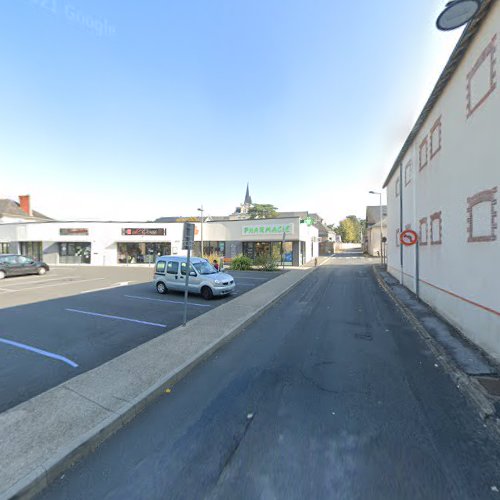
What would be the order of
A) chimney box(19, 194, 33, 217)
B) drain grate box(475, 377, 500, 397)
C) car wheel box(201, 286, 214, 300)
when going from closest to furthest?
drain grate box(475, 377, 500, 397)
car wheel box(201, 286, 214, 300)
chimney box(19, 194, 33, 217)

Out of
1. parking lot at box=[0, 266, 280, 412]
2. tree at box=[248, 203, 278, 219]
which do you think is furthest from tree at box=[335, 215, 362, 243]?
parking lot at box=[0, 266, 280, 412]

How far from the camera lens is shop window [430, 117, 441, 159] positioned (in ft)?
27.7

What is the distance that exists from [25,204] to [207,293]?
155 ft

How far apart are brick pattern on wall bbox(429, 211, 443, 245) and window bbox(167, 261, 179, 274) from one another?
31.7ft

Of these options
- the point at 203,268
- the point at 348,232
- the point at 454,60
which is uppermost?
the point at 348,232

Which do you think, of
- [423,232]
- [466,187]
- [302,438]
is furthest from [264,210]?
[302,438]

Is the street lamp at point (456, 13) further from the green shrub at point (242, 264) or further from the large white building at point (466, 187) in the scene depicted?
the green shrub at point (242, 264)

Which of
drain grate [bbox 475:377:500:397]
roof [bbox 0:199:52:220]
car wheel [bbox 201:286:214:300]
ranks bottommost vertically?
drain grate [bbox 475:377:500:397]

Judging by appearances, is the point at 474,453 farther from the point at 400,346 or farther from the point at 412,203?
the point at 412,203

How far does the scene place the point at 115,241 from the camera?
30641 millimetres

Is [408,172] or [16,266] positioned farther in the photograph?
[16,266]

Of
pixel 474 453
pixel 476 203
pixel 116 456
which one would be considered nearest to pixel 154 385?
pixel 116 456

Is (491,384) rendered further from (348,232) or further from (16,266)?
(348,232)

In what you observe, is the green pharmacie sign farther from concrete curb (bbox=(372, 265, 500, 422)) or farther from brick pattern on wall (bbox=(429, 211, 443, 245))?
concrete curb (bbox=(372, 265, 500, 422))
